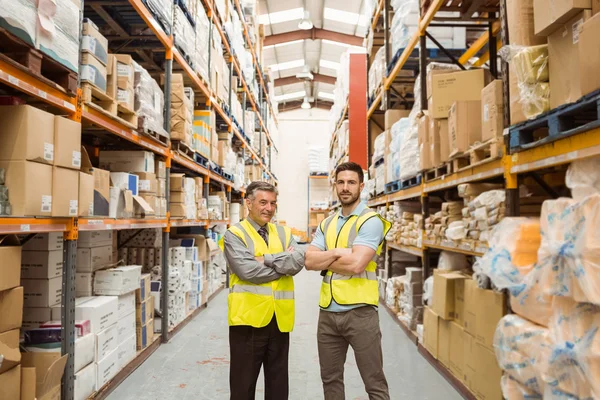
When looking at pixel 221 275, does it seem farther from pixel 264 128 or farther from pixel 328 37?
pixel 328 37

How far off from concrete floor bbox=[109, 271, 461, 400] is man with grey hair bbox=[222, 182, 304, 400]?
91 centimetres

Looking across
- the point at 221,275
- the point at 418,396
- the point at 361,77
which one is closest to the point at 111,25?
the point at 418,396

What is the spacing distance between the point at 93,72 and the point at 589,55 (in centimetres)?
319

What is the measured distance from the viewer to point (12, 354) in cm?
238

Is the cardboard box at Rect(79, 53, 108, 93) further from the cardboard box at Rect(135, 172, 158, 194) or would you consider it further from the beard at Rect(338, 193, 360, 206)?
the beard at Rect(338, 193, 360, 206)

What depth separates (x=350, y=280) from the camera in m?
2.73

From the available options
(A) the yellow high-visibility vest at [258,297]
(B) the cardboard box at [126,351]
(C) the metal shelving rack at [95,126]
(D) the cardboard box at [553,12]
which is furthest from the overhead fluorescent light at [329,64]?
(A) the yellow high-visibility vest at [258,297]

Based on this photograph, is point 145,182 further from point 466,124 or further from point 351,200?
point 466,124

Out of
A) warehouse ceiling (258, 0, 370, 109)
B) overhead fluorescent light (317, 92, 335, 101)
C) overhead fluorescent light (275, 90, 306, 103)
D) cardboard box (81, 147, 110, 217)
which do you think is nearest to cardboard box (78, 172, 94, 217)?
cardboard box (81, 147, 110, 217)

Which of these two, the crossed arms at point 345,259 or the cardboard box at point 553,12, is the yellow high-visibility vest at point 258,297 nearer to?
the crossed arms at point 345,259

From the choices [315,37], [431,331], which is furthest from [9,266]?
[315,37]

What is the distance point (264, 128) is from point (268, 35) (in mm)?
4157

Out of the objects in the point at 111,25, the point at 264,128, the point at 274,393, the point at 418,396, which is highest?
the point at 264,128

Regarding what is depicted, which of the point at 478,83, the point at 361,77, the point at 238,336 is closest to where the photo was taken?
the point at 238,336
